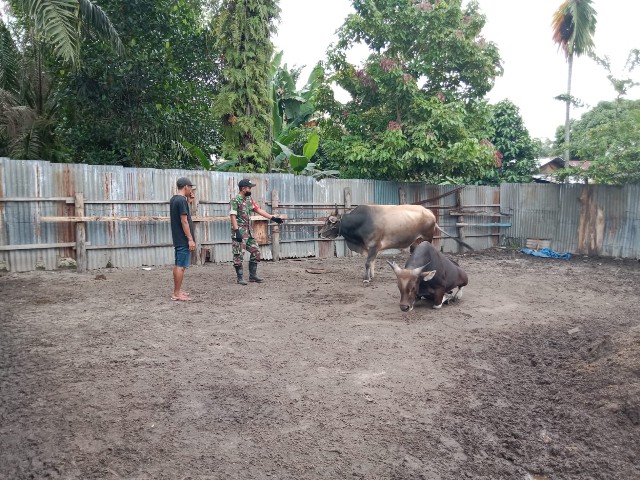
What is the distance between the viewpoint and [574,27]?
20359 millimetres

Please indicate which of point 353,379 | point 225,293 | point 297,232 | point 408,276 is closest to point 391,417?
point 353,379

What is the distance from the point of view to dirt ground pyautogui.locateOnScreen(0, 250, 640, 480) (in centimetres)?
323

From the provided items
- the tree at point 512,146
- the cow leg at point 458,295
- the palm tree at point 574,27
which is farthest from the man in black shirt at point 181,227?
the palm tree at point 574,27

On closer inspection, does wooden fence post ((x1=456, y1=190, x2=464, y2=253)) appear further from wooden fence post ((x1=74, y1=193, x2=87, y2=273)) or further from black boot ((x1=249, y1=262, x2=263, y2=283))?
wooden fence post ((x1=74, y1=193, x2=87, y2=273))

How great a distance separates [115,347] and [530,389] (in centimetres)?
404

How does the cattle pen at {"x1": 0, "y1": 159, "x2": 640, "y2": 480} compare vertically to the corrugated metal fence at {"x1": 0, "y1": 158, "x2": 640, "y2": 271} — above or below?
below

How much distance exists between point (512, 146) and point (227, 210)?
13.4 metres

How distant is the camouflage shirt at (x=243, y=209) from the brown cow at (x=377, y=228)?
6.65 feet

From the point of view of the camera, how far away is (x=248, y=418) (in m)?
3.76

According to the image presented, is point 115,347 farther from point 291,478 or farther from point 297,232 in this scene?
point 297,232

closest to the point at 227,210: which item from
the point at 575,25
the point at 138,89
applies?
the point at 138,89

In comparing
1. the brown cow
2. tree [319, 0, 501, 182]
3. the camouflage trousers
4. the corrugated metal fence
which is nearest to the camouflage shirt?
the camouflage trousers

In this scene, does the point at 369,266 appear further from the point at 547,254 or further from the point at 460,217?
the point at 547,254

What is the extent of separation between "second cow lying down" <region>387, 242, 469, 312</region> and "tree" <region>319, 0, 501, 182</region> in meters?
6.01
